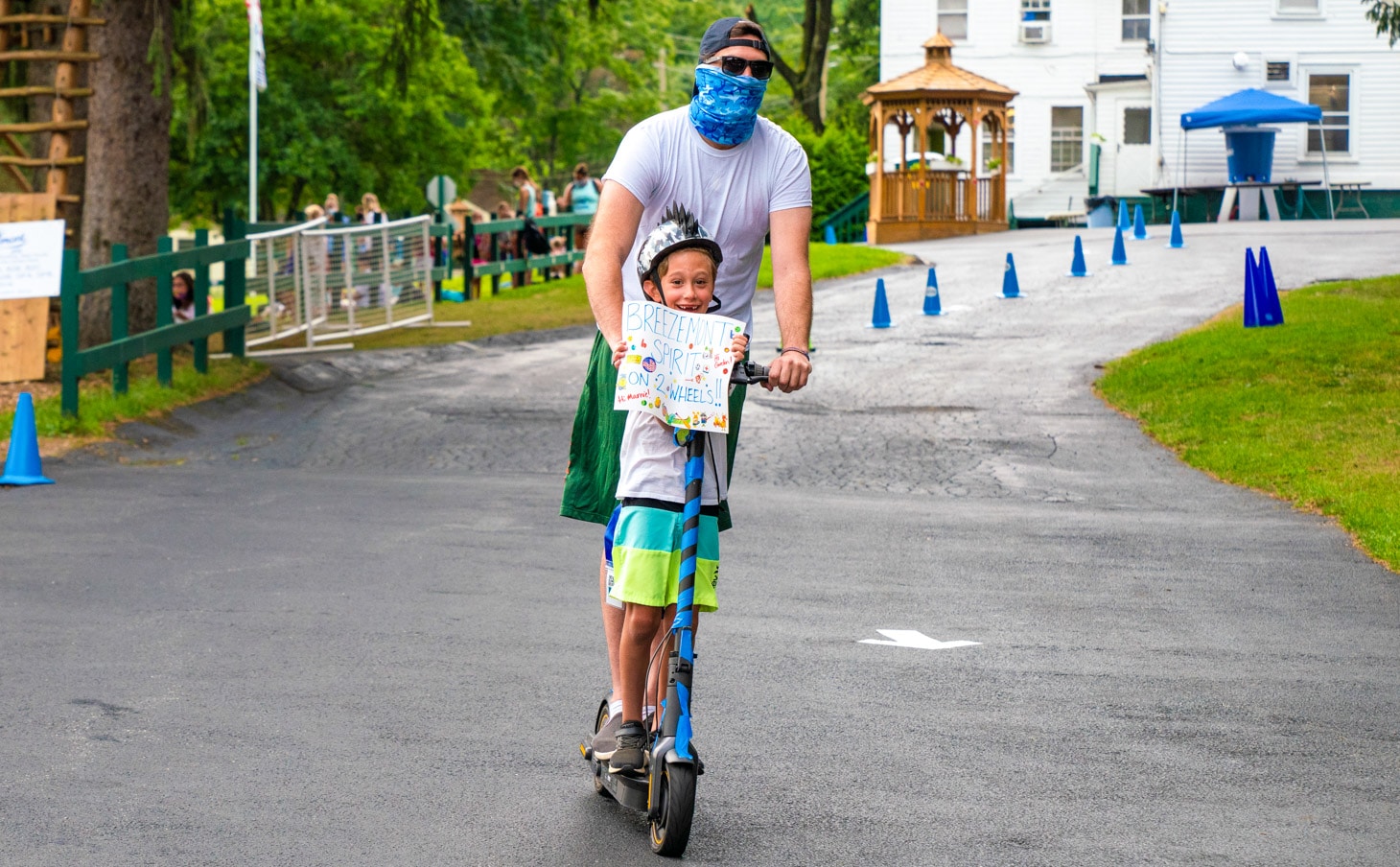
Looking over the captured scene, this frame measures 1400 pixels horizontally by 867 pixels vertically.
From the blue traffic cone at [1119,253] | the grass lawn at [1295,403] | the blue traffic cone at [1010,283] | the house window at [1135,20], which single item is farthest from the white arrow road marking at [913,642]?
the house window at [1135,20]

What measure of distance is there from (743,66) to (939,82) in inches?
1447

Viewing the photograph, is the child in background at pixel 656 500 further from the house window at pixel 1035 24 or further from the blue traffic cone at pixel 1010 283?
the house window at pixel 1035 24

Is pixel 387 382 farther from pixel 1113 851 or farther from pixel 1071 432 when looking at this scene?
pixel 1113 851

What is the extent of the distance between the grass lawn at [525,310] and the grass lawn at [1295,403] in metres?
5.93

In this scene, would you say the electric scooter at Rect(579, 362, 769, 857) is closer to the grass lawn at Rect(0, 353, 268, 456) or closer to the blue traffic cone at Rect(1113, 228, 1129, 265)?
the grass lawn at Rect(0, 353, 268, 456)

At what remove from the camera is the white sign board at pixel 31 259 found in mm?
13781

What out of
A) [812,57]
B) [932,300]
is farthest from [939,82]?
[932,300]

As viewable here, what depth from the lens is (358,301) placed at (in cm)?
2022

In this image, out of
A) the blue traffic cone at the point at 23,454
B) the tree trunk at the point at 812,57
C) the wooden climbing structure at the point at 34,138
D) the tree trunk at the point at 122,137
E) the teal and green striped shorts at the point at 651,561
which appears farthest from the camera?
the tree trunk at the point at 812,57

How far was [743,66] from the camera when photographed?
477cm

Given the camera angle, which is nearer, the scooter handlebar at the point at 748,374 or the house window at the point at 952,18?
the scooter handlebar at the point at 748,374

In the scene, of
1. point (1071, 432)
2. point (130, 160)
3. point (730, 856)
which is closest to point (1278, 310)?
point (1071, 432)

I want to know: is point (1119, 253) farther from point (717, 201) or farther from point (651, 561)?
point (651, 561)

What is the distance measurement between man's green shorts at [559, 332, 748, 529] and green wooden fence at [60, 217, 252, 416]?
940cm
